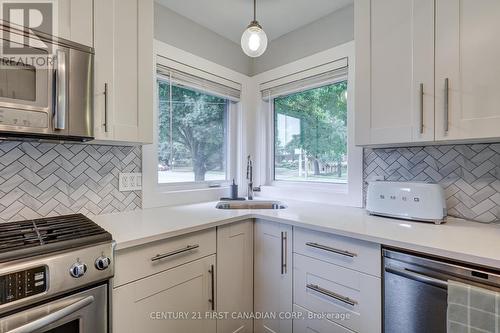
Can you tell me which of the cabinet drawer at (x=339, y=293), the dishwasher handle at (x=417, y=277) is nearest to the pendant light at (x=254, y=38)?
the cabinet drawer at (x=339, y=293)

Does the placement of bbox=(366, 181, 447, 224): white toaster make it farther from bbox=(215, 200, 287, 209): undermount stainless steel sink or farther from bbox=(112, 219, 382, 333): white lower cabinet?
bbox=(215, 200, 287, 209): undermount stainless steel sink

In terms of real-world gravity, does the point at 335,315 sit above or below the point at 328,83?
below

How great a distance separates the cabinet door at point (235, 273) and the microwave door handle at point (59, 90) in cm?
92

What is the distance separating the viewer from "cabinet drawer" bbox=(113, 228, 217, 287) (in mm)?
1053

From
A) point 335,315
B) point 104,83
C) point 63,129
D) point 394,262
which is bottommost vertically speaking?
point 335,315

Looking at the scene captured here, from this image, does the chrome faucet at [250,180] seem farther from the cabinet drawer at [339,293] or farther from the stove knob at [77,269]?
the stove knob at [77,269]

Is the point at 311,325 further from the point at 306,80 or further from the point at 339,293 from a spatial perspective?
the point at 306,80

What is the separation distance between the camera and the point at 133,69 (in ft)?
4.52

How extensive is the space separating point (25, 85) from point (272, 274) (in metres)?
1.52

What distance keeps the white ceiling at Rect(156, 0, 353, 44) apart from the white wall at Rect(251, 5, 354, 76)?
0.17 ft

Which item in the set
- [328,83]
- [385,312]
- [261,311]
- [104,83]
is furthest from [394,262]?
[104,83]

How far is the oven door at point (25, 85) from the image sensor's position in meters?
0.93

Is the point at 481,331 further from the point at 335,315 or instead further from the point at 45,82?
the point at 45,82

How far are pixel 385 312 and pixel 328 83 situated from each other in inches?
63.1
